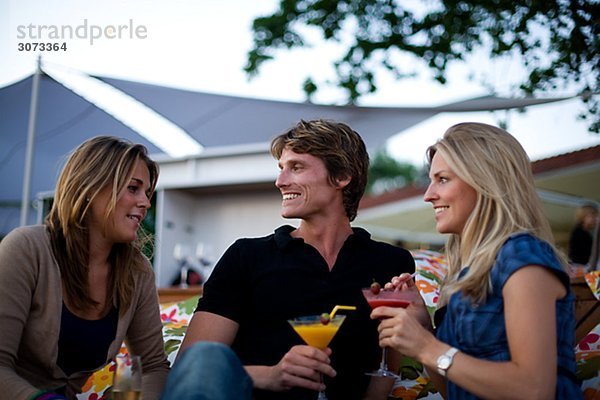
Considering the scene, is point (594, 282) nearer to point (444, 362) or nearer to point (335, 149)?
point (335, 149)

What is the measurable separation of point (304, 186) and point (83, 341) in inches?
38.7

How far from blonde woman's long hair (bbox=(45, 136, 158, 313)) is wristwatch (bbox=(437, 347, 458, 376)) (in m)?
1.25

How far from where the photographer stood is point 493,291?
181 cm

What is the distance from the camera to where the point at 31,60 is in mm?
6789

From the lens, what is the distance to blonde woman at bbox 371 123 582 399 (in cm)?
165

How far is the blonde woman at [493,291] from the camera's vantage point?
1.65 m

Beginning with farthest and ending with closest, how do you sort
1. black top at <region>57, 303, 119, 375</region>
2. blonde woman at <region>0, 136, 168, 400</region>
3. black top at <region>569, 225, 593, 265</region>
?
1. black top at <region>569, 225, 593, 265</region>
2. black top at <region>57, 303, 119, 375</region>
3. blonde woman at <region>0, 136, 168, 400</region>

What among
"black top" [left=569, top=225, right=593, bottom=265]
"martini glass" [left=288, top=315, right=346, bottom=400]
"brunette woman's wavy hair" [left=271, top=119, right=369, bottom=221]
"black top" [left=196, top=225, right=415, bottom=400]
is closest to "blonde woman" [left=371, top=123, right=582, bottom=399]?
"martini glass" [left=288, top=315, right=346, bottom=400]

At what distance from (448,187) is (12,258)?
1.41 metres

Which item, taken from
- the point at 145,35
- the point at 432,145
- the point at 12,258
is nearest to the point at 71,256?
the point at 12,258

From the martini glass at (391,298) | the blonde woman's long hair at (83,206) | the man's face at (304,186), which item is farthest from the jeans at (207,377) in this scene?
the man's face at (304,186)

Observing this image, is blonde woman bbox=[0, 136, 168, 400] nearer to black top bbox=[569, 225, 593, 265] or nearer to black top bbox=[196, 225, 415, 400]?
black top bbox=[196, 225, 415, 400]

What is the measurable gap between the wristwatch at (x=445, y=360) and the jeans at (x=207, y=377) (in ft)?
1.63

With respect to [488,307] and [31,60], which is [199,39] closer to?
[31,60]
